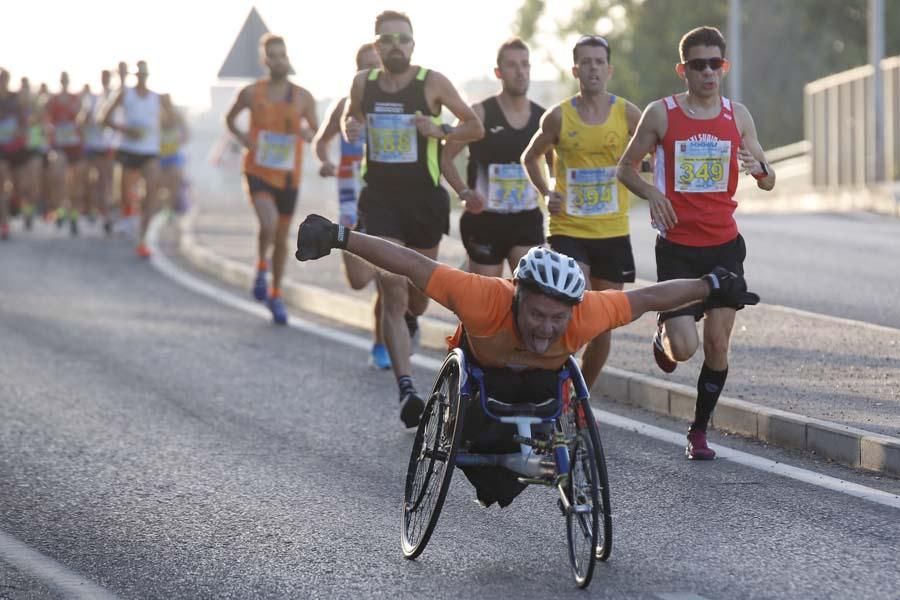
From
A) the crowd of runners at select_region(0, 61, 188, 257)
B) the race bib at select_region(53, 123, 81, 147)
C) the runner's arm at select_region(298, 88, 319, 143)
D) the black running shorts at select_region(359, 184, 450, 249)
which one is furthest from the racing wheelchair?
the race bib at select_region(53, 123, 81, 147)

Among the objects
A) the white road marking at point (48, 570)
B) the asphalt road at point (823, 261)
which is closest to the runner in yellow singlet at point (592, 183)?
the white road marking at point (48, 570)

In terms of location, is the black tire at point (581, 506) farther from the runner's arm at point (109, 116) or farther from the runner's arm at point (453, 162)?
the runner's arm at point (109, 116)

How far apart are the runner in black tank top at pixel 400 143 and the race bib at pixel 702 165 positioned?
1.75 meters

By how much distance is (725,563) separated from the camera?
7.16 metres

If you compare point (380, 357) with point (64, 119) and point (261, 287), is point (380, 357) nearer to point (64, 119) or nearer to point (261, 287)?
point (261, 287)

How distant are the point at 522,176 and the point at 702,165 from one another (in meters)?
2.21

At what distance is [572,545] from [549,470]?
0.28 m

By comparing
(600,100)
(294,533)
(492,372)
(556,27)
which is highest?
(556,27)

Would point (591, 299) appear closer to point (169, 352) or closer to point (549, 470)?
point (549, 470)

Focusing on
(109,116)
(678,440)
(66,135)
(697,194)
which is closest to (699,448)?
(678,440)

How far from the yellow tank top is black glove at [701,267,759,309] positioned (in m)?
3.32

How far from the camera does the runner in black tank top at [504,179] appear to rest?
11227 mm

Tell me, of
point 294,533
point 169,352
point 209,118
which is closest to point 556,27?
point 209,118

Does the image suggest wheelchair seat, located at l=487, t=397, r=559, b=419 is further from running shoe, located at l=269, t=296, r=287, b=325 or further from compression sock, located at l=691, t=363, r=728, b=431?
running shoe, located at l=269, t=296, r=287, b=325
